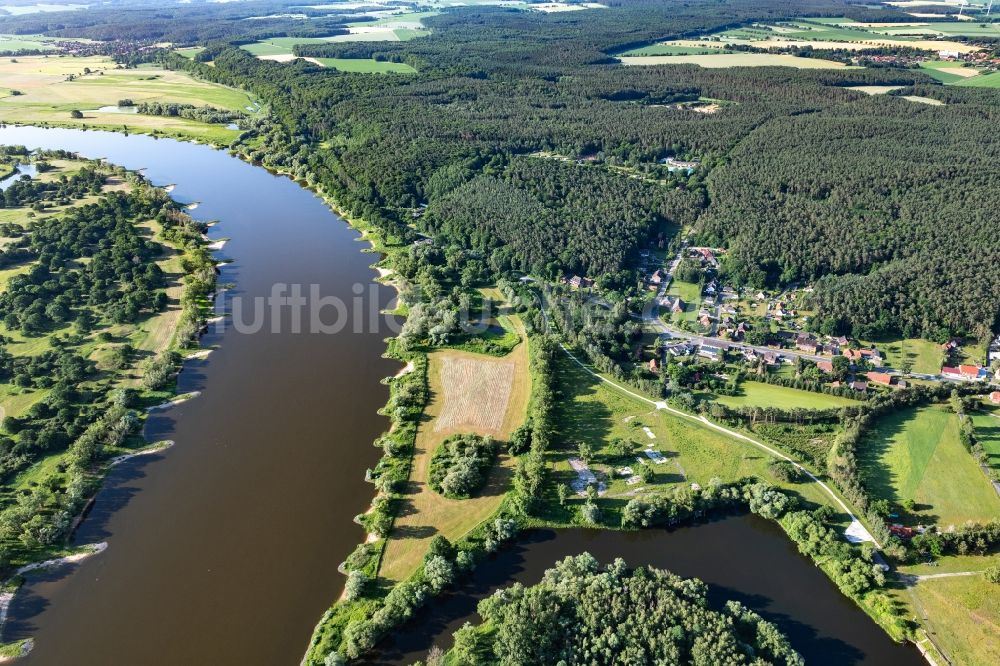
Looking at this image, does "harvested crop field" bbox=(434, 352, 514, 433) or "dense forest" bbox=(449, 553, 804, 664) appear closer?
"dense forest" bbox=(449, 553, 804, 664)

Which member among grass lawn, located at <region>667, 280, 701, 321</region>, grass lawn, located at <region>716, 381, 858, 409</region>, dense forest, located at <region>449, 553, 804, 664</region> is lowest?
dense forest, located at <region>449, 553, 804, 664</region>

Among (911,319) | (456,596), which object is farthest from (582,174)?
(456,596)

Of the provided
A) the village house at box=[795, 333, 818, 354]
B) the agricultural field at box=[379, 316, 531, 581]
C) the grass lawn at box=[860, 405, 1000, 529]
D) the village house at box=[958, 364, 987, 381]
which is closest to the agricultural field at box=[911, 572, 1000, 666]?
the grass lawn at box=[860, 405, 1000, 529]

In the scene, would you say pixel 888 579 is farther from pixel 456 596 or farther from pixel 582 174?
pixel 582 174

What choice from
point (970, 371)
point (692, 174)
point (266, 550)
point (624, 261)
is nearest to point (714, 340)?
point (624, 261)

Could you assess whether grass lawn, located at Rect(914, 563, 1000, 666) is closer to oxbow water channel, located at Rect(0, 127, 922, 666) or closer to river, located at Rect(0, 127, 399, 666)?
oxbow water channel, located at Rect(0, 127, 922, 666)

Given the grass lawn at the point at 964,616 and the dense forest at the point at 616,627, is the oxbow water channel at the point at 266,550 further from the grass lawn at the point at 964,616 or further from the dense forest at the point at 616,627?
the dense forest at the point at 616,627
